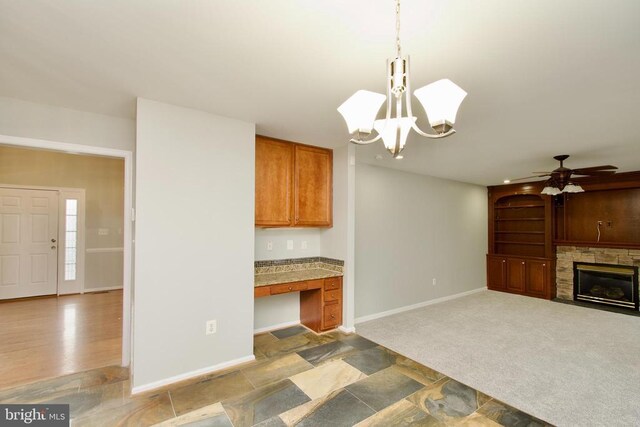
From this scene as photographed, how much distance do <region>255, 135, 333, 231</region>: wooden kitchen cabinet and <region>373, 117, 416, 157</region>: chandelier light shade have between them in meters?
1.98

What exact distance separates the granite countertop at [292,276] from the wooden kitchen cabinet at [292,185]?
2.07 feet

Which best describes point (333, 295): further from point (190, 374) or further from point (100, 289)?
point (100, 289)

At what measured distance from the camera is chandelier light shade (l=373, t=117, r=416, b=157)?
1.43 m

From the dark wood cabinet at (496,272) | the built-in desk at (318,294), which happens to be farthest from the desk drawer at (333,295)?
the dark wood cabinet at (496,272)

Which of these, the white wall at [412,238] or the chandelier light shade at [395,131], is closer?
the chandelier light shade at [395,131]

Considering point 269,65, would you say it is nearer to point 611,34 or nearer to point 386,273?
point 611,34

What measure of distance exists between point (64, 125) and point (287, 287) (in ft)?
8.61

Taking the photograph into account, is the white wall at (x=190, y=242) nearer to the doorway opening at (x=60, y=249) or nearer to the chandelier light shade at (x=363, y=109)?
the doorway opening at (x=60, y=249)

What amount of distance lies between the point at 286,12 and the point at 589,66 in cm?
187

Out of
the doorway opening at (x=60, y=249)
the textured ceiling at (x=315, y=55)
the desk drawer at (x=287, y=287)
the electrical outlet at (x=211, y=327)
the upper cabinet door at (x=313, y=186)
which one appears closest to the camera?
the textured ceiling at (x=315, y=55)

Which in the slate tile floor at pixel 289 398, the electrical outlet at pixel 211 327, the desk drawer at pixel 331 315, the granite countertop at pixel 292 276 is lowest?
the slate tile floor at pixel 289 398

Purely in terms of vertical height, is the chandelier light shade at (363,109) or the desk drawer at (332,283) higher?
the chandelier light shade at (363,109)

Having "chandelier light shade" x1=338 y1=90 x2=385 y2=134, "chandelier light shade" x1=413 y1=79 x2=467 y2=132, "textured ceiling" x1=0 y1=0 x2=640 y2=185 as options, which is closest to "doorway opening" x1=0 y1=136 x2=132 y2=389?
"textured ceiling" x1=0 y1=0 x2=640 y2=185

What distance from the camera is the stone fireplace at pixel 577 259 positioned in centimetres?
529
